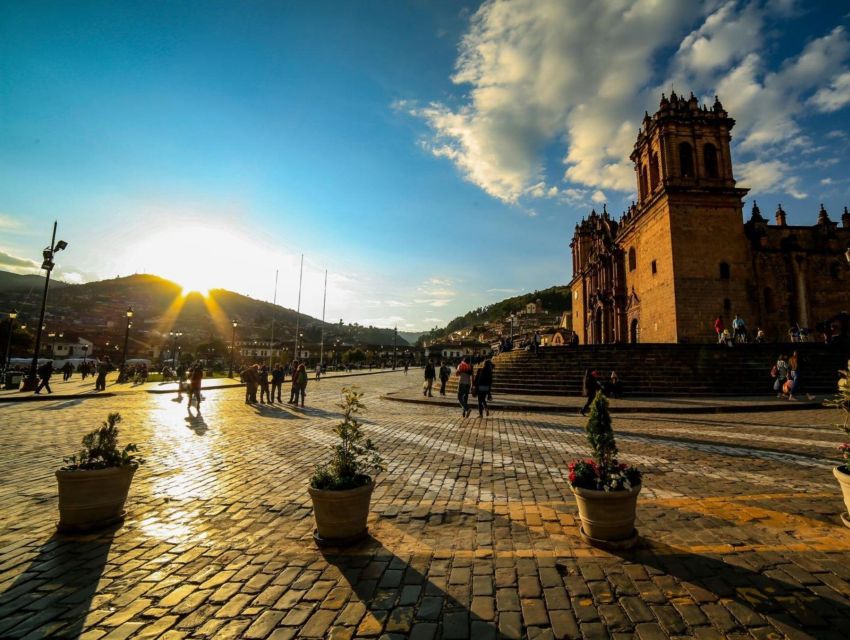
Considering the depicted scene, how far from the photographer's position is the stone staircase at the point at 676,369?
1788 centimetres

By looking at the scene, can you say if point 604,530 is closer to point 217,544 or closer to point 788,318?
point 217,544

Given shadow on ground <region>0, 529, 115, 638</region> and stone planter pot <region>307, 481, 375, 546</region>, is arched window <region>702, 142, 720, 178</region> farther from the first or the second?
shadow on ground <region>0, 529, 115, 638</region>

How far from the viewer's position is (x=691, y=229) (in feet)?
90.0

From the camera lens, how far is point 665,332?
27.5 metres

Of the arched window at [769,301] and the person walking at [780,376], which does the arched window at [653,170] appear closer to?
the arched window at [769,301]

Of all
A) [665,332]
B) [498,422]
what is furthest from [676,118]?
[498,422]

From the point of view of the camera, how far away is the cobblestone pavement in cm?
265

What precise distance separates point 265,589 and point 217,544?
114 cm

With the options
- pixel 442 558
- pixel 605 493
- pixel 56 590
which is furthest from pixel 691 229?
pixel 56 590

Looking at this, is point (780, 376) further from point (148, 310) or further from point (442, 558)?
point (148, 310)

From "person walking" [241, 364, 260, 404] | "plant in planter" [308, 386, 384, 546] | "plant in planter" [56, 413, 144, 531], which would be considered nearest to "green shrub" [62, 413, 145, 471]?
"plant in planter" [56, 413, 144, 531]

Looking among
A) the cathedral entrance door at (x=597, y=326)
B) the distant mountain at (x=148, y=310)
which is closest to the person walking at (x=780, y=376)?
the cathedral entrance door at (x=597, y=326)

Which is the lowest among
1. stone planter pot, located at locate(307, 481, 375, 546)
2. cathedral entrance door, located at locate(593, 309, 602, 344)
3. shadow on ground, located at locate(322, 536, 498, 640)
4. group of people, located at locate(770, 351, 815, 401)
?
shadow on ground, located at locate(322, 536, 498, 640)

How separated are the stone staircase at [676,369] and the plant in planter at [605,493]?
52.9 ft
